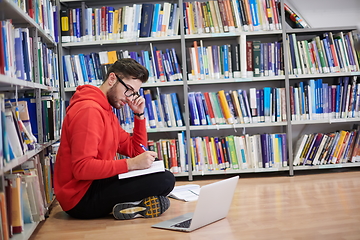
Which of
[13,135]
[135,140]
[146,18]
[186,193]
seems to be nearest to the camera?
[13,135]

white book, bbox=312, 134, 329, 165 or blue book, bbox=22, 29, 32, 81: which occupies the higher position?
blue book, bbox=22, 29, 32, 81

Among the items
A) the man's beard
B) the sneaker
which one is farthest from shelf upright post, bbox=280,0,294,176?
the man's beard

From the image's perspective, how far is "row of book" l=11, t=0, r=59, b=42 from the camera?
7.81 ft

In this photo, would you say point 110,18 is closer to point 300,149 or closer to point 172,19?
point 172,19

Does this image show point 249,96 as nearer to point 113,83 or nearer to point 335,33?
point 335,33

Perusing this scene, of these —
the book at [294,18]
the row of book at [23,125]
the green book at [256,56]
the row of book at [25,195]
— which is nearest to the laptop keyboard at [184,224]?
the row of book at [25,195]

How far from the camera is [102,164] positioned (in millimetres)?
2143

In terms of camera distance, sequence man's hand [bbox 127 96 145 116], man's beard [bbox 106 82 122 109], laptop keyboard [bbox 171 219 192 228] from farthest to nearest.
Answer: man's hand [bbox 127 96 145 116], man's beard [bbox 106 82 122 109], laptop keyboard [bbox 171 219 192 228]

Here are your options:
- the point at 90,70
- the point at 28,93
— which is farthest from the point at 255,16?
the point at 28,93

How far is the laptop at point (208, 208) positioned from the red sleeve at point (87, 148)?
16.4 inches

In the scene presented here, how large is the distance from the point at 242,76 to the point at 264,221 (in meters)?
1.70

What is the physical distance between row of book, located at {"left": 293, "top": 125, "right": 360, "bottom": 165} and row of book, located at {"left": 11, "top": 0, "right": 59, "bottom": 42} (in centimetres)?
235

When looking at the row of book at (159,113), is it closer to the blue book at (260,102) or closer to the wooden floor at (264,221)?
the blue book at (260,102)

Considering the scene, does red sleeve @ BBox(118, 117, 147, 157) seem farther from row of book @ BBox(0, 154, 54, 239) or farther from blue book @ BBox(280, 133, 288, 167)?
blue book @ BBox(280, 133, 288, 167)
